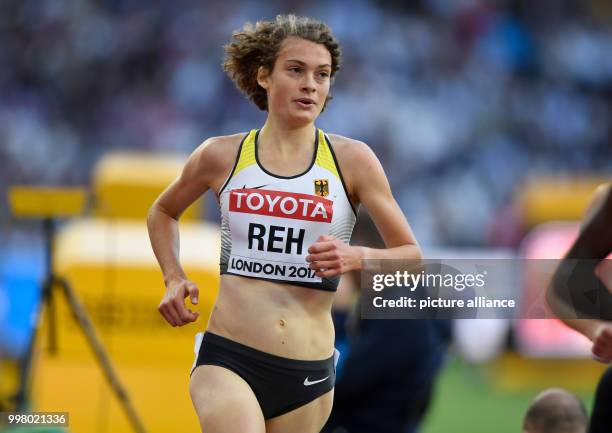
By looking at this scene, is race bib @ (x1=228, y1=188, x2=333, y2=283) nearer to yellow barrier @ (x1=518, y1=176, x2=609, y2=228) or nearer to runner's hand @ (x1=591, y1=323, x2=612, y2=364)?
runner's hand @ (x1=591, y1=323, x2=612, y2=364)

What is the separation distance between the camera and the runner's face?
176 inches

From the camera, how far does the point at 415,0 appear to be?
20.7 metres

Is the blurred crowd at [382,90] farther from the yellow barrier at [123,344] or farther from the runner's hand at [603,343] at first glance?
the runner's hand at [603,343]

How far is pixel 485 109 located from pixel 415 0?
8.67ft

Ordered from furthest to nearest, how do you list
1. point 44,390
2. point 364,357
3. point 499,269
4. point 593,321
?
point 44,390 < point 364,357 < point 499,269 < point 593,321

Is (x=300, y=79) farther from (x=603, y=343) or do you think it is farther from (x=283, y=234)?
(x=603, y=343)

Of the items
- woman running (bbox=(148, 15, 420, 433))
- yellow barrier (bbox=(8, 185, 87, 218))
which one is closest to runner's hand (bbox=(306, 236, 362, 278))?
woman running (bbox=(148, 15, 420, 433))

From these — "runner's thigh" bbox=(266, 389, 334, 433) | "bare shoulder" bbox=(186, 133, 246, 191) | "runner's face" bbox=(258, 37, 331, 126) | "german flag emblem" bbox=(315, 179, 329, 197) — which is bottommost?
"runner's thigh" bbox=(266, 389, 334, 433)

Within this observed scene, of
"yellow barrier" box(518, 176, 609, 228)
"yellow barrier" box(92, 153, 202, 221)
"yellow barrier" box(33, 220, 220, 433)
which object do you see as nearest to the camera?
"yellow barrier" box(33, 220, 220, 433)

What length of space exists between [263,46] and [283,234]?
0.75 metres

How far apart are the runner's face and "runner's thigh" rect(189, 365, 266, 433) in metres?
1.00

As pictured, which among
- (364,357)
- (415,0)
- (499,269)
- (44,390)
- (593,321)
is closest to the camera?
(593,321)

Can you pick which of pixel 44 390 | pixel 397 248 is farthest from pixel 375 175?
pixel 44 390

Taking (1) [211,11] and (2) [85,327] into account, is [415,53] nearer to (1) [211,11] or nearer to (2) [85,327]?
(1) [211,11]
